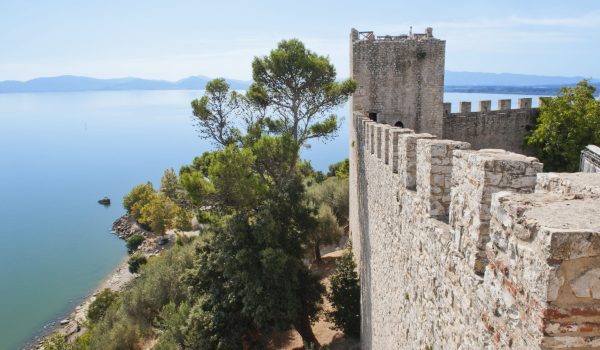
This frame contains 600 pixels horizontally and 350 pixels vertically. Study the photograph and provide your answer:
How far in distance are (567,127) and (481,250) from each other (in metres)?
12.8

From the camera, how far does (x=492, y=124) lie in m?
14.2

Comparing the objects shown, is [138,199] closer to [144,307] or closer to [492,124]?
Answer: [144,307]

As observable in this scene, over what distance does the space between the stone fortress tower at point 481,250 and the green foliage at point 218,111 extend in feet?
24.2

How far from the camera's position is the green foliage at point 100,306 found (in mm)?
21703

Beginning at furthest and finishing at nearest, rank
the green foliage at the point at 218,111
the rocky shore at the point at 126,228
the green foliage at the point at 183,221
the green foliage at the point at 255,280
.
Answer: the rocky shore at the point at 126,228 < the green foliage at the point at 183,221 < the green foliage at the point at 218,111 < the green foliage at the point at 255,280

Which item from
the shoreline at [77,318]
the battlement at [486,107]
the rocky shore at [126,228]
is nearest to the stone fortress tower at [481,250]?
the battlement at [486,107]

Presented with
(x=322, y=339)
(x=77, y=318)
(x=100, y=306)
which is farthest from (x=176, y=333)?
(x=77, y=318)

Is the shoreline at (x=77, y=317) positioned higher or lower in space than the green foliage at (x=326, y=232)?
lower

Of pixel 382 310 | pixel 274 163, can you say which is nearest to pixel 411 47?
pixel 274 163

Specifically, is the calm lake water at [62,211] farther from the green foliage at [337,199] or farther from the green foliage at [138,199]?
the green foliage at [337,199]

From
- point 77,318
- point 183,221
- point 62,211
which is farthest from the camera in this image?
point 62,211

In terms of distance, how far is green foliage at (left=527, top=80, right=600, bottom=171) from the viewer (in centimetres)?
1268

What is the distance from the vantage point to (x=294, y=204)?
12.5 metres

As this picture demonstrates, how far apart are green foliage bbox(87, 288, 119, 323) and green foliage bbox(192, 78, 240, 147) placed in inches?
525
